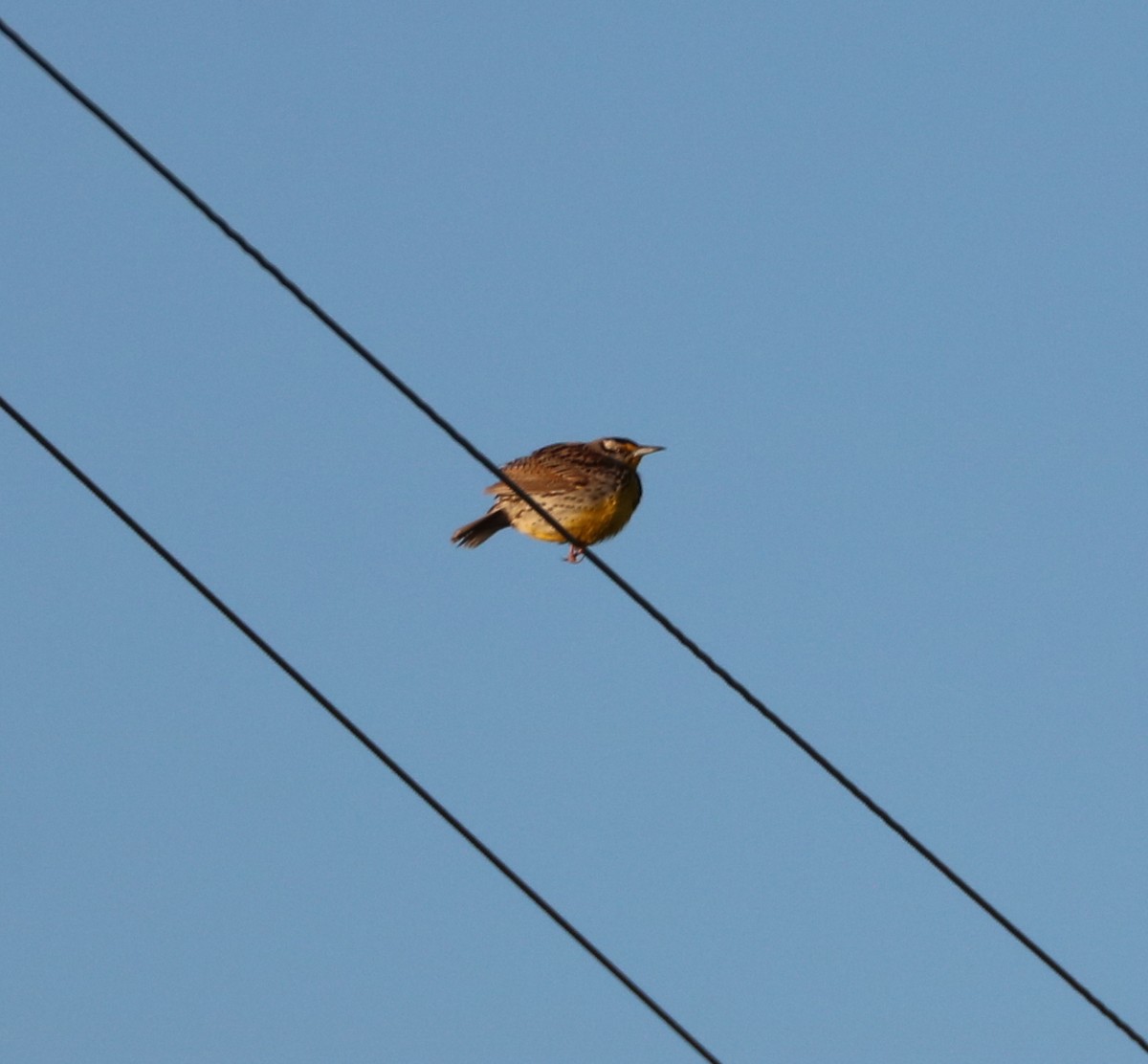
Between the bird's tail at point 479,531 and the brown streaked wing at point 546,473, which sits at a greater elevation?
the brown streaked wing at point 546,473

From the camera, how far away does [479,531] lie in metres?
16.8

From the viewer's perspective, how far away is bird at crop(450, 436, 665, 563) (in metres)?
16.3

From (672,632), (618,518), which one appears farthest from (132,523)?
(618,518)

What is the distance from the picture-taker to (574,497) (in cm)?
1644

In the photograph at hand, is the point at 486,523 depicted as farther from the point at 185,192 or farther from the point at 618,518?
the point at 185,192

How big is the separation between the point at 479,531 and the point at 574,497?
748 millimetres

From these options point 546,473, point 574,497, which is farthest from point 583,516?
point 546,473

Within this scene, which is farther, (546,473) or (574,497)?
(546,473)

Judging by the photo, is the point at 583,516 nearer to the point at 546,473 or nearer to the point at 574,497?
the point at 574,497

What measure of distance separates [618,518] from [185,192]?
907 cm

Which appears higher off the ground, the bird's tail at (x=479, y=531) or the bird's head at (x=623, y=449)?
the bird's head at (x=623, y=449)

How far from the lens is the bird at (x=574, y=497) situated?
1633cm

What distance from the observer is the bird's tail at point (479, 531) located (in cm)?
1673

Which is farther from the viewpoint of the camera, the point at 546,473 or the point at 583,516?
the point at 546,473
